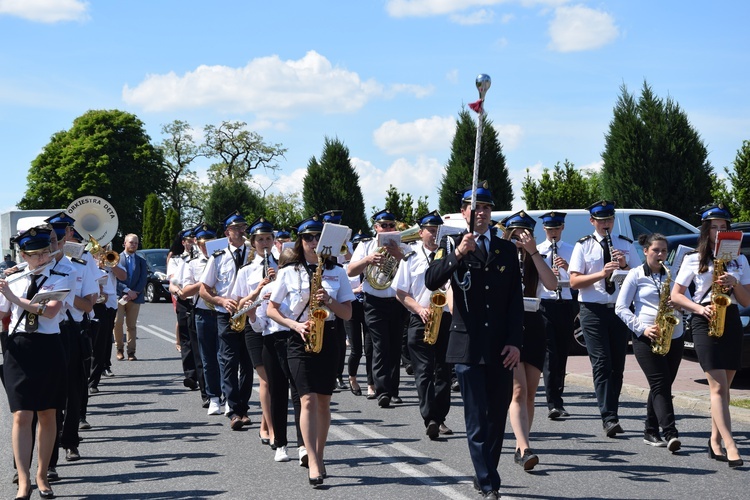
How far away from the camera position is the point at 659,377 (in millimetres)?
9094

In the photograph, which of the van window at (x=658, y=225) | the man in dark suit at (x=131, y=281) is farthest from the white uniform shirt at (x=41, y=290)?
the van window at (x=658, y=225)

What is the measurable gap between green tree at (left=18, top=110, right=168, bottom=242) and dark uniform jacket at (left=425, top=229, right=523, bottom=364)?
2614 inches

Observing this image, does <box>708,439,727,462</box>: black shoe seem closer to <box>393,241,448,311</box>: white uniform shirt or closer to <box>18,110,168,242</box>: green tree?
<box>393,241,448,311</box>: white uniform shirt

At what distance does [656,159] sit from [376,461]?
2202cm

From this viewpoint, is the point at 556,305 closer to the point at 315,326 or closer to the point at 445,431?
the point at 445,431

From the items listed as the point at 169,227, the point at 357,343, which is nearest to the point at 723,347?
the point at 357,343

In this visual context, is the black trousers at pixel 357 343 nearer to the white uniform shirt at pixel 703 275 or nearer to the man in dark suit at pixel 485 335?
the white uniform shirt at pixel 703 275

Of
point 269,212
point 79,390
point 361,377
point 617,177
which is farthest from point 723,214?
point 269,212

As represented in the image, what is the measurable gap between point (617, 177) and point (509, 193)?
7.23m

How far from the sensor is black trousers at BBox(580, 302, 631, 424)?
977cm

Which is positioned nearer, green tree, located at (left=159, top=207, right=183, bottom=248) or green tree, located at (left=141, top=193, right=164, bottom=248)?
green tree, located at (left=159, top=207, right=183, bottom=248)

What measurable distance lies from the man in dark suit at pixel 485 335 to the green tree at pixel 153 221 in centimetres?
6594

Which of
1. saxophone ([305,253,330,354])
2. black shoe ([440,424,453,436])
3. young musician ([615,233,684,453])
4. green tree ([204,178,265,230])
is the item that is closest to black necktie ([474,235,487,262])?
saxophone ([305,253,330,354])

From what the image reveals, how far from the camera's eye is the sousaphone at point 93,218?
17.0 metres
